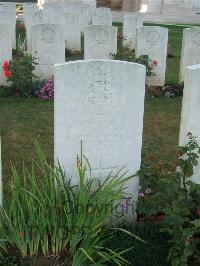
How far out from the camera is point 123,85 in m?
3.85

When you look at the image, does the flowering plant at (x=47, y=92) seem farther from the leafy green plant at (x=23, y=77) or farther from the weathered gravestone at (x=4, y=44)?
the weathered gravestone at (x=4, y=44)

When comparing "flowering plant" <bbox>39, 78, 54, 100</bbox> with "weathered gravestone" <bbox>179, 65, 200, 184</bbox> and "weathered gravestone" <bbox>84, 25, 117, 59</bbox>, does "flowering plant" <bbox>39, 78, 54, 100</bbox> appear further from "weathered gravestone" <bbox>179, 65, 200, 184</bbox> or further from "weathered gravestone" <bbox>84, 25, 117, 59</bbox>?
"weathered gravestone" <bbox>179, 65, 200, 184</bbox>

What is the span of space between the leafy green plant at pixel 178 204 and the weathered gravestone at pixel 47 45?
4.95m

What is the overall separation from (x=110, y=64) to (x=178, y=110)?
4.26 metres

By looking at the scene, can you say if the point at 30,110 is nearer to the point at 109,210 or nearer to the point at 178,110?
the point at 178,110

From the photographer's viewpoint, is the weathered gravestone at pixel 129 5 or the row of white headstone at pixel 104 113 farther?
the weathered gravestone at pixel 129 5

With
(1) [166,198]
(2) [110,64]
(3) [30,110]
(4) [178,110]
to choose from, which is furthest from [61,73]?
(4) [178,110]

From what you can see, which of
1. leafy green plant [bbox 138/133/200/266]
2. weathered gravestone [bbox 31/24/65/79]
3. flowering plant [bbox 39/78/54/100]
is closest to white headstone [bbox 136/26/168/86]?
weathered gravestone [bbox 31/24/65/79]

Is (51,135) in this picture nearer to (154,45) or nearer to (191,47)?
(154,45)

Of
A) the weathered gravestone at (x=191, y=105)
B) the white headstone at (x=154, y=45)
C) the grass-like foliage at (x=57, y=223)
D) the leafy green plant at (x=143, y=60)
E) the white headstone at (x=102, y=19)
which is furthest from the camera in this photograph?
the white headstone at (x=102, y=19)

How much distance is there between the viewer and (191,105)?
396cm

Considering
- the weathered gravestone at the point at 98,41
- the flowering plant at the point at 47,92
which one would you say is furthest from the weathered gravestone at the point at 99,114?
the weathered gravestone at the point at 98,41

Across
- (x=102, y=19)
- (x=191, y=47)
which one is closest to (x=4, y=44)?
(x=191, y=47)

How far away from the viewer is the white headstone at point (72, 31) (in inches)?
522
